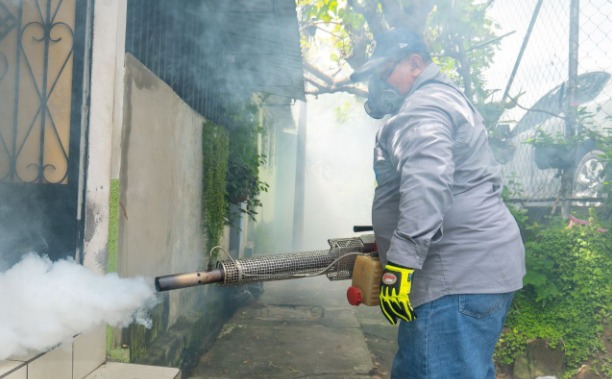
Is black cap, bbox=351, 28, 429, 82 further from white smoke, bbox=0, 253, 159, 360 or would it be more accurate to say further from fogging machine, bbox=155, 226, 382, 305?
white smoke, bbox=0, 253, 159, 360

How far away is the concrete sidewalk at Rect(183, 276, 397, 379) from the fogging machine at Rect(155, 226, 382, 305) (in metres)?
2.21

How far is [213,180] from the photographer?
599 centimetres

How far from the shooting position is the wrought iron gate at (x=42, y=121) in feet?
8.63

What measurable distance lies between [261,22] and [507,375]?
15.9 feet

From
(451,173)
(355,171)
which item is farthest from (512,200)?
(355,171)

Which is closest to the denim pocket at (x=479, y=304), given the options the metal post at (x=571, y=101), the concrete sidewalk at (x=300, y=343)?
the concrete sidewalk at (x=300, y=343)

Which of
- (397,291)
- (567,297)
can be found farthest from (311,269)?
(567,297)

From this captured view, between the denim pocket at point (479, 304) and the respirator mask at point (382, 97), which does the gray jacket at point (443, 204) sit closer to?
the denim pocket at point (479, 304)

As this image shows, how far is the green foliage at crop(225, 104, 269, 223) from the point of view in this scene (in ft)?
22.3

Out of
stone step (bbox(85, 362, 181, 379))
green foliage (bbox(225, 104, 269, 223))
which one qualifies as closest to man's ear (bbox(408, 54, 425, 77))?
stone step (bbox(85, 362, 181, 379))

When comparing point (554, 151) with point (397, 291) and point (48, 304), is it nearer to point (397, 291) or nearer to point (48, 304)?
point (397, 291)

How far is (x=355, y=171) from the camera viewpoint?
32.7 m

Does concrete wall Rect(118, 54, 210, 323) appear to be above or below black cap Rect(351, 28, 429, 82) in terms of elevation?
below

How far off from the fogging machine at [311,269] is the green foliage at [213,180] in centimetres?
322
